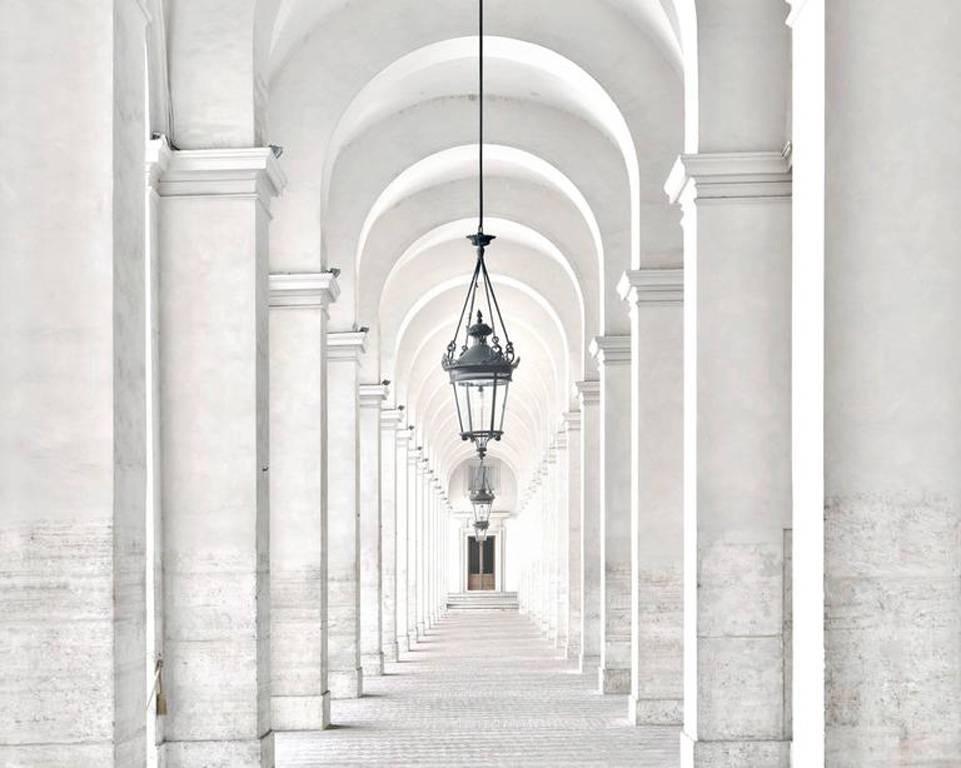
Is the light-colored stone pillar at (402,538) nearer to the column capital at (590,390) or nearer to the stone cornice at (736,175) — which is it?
the column capital at (590,390)

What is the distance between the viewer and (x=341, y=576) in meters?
21.3

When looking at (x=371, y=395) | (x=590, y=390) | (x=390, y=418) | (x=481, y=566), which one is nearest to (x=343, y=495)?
(x=371, y=395)

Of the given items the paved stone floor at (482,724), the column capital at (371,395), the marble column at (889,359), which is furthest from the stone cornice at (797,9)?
the column capital at (371,395)

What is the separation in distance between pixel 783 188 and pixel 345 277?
414 inches

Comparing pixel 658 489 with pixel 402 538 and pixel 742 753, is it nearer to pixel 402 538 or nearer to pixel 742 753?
pixel 742 753

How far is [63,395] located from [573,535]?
2219 cm

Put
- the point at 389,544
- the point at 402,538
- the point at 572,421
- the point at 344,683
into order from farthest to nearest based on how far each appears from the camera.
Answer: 1. the point at 402,538
2. the point at 572,421
3. the point at 389,544
4. the point at 344,683

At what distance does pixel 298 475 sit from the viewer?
18094mm

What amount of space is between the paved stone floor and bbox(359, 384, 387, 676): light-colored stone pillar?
637mm

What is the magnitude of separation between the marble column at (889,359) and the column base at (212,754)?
657 centimetres

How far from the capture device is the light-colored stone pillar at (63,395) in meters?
8.52

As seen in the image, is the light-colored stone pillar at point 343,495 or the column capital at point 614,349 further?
the column capital at point 614,349

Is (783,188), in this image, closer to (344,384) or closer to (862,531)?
(862,531)

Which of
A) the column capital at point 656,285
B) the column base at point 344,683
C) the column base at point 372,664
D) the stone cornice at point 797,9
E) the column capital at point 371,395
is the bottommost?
the column base at point 372,664
